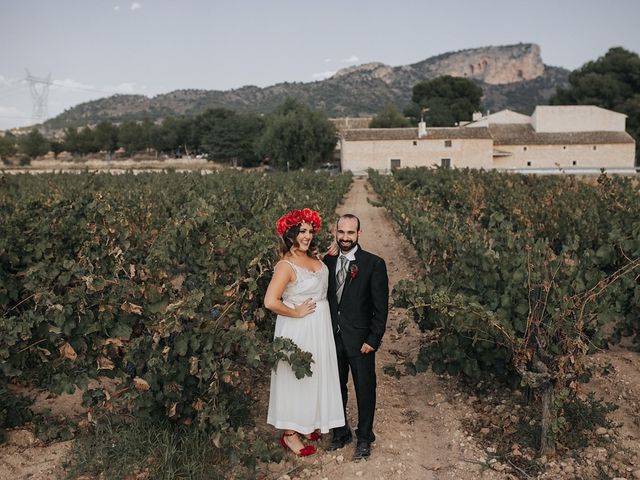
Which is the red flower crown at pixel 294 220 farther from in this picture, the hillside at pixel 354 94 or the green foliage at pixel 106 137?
the hillside at pixel 354 94

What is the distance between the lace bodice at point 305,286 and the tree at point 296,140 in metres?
41.1

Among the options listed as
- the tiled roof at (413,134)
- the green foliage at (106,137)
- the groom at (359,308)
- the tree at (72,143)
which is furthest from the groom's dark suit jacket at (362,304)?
the tree at (72,143)

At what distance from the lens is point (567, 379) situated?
135 inches

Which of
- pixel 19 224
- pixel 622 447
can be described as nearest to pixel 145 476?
pixel 622 447

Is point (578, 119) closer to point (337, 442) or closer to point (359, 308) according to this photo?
point (359, 308)

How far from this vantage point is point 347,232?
11.4 feet

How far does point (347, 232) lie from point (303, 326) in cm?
64

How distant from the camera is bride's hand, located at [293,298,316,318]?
3.44 meters

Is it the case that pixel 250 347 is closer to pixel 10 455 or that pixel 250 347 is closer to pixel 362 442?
pixel 362 442

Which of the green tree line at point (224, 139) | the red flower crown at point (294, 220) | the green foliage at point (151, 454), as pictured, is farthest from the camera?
the green tree line at point (224, 139)

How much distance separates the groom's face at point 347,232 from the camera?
3.48 metres

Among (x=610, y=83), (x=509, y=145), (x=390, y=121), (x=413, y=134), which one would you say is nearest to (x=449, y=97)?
(x=390, y=121)

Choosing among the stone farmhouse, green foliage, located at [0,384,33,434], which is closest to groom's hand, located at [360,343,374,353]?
green foliage, located at [0,384,33,434]

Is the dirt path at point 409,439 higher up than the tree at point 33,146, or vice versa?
the tree at point 33,146
